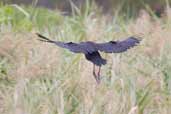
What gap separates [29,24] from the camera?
4.29 m

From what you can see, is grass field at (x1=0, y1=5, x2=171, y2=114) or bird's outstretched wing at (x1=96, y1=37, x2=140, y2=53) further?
grass field at (x1=0, y1=5, x2=171, y2=114)

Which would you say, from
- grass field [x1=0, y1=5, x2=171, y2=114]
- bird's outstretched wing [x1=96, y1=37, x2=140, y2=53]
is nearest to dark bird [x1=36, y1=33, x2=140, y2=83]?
bird's outstretched wing [x1=96, y1=37, x2=140, y2=53]

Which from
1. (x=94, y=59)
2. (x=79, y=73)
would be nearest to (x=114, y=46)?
(x=94, y=59)

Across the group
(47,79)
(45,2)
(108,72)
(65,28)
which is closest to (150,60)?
(108,72)

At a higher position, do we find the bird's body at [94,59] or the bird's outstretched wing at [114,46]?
the bird's outstretched wing at [114,46]

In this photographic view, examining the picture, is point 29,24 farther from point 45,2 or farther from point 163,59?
point 45,2

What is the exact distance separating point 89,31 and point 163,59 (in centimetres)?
78

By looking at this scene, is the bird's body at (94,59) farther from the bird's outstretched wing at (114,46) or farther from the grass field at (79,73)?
the grass field at (79,73)

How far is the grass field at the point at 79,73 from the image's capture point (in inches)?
110

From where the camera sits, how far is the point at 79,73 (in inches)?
126

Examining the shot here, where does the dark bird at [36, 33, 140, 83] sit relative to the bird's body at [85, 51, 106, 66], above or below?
above

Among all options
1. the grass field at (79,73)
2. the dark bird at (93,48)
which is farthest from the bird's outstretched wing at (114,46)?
the grass field at (79,73)

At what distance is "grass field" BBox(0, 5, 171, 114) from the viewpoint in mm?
2799

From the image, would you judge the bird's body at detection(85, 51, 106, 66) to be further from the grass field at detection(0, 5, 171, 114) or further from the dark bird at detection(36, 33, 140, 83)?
the grass field at detection(0, 5, 171, 114)
